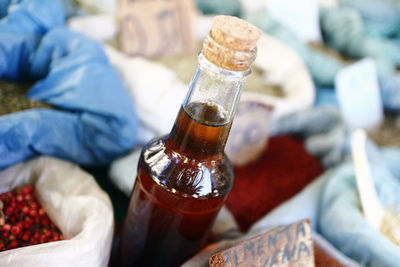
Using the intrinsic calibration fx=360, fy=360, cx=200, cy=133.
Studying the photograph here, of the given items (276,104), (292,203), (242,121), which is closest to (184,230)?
(292,203)

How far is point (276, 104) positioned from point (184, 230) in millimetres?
592

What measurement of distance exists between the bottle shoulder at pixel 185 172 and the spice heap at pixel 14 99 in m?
0.34

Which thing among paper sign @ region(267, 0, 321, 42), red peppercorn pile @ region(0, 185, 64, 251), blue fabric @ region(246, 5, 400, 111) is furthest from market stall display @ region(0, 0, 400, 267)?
paper sign @ region(267, 0, 321, 42)

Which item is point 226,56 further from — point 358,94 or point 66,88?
point 358,94

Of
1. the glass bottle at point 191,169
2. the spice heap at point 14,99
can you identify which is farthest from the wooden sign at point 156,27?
the glass bottle at point 191,169

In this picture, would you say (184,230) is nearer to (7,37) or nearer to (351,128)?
(7,37)

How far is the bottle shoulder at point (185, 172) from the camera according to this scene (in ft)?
1.40

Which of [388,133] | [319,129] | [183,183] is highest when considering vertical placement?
[183,183]

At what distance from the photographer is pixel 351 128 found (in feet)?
3.67

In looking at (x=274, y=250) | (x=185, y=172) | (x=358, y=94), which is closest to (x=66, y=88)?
(x=185, y=172)

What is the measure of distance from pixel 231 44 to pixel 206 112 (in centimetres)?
9

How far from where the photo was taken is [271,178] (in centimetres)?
86

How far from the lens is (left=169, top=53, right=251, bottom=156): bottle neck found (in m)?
0.39

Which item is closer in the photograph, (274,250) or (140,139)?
(274,250)
